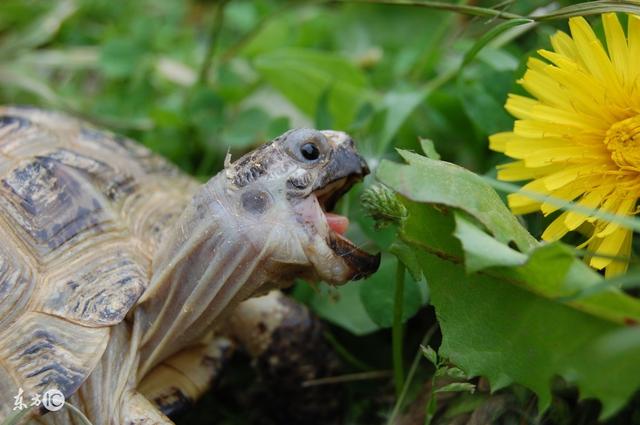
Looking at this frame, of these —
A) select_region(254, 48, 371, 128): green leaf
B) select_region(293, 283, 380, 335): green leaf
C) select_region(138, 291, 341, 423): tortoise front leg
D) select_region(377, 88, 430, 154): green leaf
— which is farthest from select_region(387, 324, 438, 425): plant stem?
select_region(254, 48, 371, 128): green leaf

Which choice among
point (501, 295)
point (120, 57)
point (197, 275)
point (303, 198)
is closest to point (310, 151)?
point (303, 198)

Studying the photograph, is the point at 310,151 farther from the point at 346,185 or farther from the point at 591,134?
the point at 591,134

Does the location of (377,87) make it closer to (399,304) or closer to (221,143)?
(221,143)

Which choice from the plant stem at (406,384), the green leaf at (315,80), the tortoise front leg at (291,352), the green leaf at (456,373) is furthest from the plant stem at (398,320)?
the green leaf at (315,80)

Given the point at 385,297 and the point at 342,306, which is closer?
the point at 385,297

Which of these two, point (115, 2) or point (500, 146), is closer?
point (500, 146)

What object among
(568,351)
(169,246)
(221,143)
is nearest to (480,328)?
(568,351)

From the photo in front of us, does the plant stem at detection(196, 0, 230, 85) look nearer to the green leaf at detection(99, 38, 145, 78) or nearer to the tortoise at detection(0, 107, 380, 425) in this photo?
the green leaf at detection(99, 38, 145, 78)
